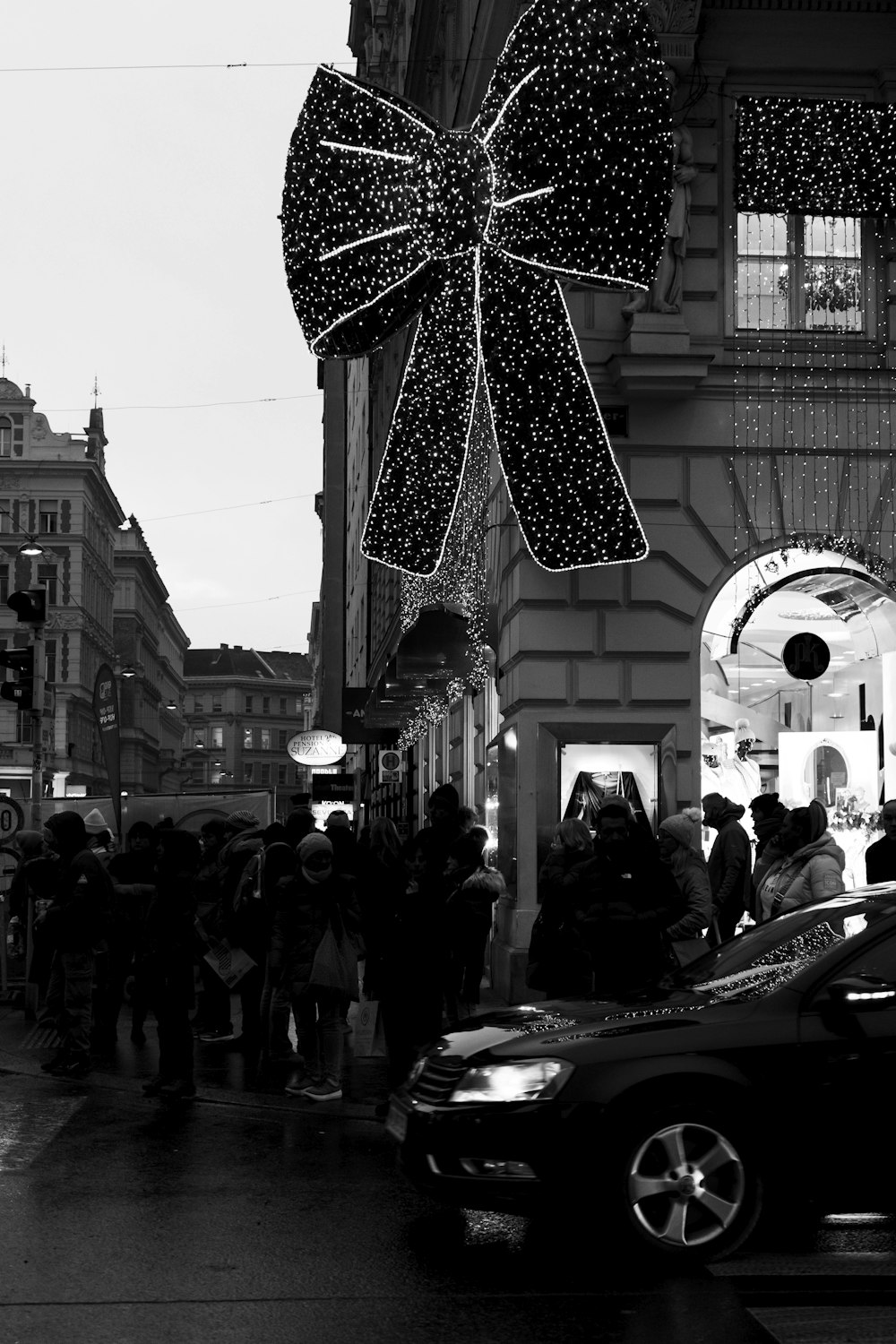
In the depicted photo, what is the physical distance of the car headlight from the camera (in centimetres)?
664

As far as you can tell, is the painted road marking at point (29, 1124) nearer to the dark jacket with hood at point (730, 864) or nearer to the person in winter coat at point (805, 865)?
the person in winter coat at point (805, 865)

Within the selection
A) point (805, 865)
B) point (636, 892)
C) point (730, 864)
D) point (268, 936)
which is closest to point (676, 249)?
point (730, 864)

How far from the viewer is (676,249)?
15.8 metres

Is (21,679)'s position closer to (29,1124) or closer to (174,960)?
(174,960)

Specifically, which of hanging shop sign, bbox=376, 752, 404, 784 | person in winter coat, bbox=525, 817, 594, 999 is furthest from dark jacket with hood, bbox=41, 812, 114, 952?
hanging shop sign, bbox=376, 752, 404, 784

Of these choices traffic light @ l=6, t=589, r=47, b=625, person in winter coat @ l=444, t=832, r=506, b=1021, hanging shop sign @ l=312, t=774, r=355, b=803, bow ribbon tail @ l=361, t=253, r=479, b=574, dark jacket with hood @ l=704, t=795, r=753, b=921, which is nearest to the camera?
person in winter coat @ l=444, t=832, r=506, b=1021

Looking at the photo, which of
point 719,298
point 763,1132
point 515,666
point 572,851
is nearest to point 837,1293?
point 763,1132

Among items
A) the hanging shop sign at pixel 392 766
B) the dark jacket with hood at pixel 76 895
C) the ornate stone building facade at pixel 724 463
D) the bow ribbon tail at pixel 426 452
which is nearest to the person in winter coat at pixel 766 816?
the ornate stone building facade at pixel 724 463

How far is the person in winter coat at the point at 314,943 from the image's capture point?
1088 cm

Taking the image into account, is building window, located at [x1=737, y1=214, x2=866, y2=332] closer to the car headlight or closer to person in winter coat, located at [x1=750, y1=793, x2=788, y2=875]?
person in winter coat, located at [x1=750, y1=793, x2=788, y2=875]

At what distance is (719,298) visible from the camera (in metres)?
16.0

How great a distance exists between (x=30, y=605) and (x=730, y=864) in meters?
10.0

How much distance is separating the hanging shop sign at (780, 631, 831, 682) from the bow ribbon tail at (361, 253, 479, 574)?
3.56 meters

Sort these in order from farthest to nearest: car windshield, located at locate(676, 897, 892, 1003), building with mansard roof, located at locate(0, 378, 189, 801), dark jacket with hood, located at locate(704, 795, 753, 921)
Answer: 1. building with mansard roof, located at locate(0, 378, 189, 801)
2. dark jacket with hood, located at locate(704, 795, 753, 921)
3. car windshield, located at locate(676, 897, 892, 1003)
